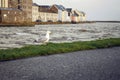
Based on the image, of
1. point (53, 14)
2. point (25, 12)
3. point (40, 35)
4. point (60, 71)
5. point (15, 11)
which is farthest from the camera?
point (53, 14)

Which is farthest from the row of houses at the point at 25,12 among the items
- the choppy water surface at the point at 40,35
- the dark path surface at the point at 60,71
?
the dark path surface at the point at 60,71

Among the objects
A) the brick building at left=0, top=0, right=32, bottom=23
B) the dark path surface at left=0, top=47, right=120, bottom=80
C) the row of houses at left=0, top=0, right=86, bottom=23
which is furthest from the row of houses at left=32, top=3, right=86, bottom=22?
the dark path surface at left=0, top=47, right=120, bottom=80

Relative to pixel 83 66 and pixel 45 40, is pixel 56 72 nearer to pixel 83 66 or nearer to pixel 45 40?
pixel 83 66

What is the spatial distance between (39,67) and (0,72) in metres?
1.47

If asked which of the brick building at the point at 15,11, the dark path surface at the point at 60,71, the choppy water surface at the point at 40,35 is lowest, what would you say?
the choppy water surface at the point at 40,35

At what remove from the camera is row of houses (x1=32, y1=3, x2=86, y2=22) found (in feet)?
403

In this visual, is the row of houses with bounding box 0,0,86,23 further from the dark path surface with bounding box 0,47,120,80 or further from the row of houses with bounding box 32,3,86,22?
the dark path surface with bounding box 0,47,120,80

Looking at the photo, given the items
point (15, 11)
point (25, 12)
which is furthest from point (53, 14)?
point (15, 11)

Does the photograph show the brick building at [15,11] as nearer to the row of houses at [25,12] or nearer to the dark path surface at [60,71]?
the row of houses at [25,12]

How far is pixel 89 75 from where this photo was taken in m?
7.82

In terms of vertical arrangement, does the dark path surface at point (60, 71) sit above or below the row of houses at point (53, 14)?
below

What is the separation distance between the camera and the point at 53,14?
140 m

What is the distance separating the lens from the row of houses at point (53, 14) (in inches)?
4830

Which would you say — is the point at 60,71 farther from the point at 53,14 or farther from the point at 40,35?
the point at 53,14
